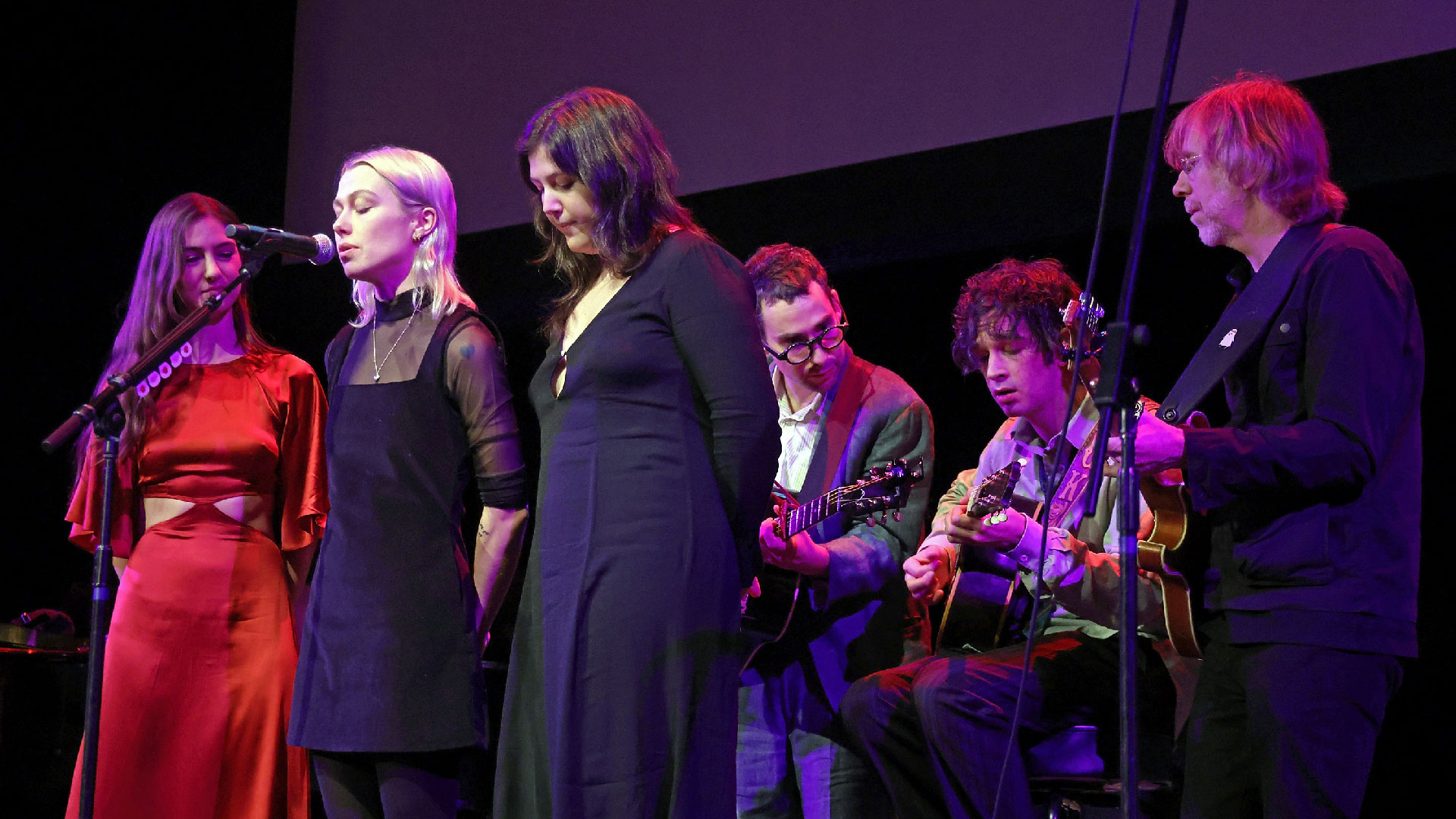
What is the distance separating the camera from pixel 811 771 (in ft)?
10.8

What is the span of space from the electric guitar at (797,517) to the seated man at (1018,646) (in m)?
0.18

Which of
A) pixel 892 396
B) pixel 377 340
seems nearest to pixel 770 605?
pixel 892 396

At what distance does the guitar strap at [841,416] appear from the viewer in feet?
11.4

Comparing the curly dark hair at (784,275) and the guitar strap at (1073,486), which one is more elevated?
the curly dark hair at (784,275)

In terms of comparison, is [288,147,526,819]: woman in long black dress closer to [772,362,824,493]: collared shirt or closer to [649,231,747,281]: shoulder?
[649,231,747,281]: shoulder

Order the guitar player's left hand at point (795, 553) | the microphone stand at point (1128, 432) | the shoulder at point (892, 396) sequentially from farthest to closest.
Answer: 1. the shoulder at point (892, 396)
2. the guitar player's left hand at point (795, 553)
3. the microphone stand at point (1128, 432)

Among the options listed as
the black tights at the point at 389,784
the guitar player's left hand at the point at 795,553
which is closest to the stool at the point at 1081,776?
the guitar player's left hand at the point at 795,553

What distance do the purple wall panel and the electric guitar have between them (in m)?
1.72

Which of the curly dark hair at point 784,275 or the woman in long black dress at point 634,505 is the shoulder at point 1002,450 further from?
the woman in long black dress at point 634,505

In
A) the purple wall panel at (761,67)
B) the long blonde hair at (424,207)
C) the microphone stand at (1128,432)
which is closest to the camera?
the microphone stand at (1128,432)

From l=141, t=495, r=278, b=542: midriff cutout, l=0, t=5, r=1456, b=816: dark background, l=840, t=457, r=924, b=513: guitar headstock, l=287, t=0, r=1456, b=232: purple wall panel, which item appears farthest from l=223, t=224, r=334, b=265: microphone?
l=287, t=0, r=1456, b=232: purple wall panel

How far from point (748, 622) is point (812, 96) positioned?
243cm

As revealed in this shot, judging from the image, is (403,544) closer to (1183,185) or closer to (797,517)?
(797,517)

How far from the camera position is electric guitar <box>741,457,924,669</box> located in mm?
3215
